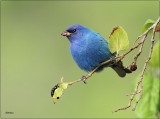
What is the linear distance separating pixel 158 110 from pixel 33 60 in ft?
24.4

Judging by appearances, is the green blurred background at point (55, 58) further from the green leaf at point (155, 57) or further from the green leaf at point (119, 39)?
the green leaf at point (119, 39)

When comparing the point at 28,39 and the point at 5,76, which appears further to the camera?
the point at 28,39

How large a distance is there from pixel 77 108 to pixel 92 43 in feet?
14.2

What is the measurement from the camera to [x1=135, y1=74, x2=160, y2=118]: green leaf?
159 inches

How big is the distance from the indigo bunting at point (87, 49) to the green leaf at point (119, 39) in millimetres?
1280

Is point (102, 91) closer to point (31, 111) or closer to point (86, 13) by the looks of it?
point (31, 111)

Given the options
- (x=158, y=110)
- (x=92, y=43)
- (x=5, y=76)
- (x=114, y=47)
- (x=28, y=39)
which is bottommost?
(x=158, y=110)

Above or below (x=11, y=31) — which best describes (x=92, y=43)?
below

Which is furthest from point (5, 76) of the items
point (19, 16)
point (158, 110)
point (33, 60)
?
point (158, 110)

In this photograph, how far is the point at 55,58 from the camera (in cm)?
1070

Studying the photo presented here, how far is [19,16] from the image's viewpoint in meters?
12.0

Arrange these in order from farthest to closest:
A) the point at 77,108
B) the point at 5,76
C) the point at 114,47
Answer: the point at 5,76
the point at 77,108
the point at 114,47

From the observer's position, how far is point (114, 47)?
140 inches

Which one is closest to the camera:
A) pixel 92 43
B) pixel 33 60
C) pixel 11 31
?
pixel 92 43
